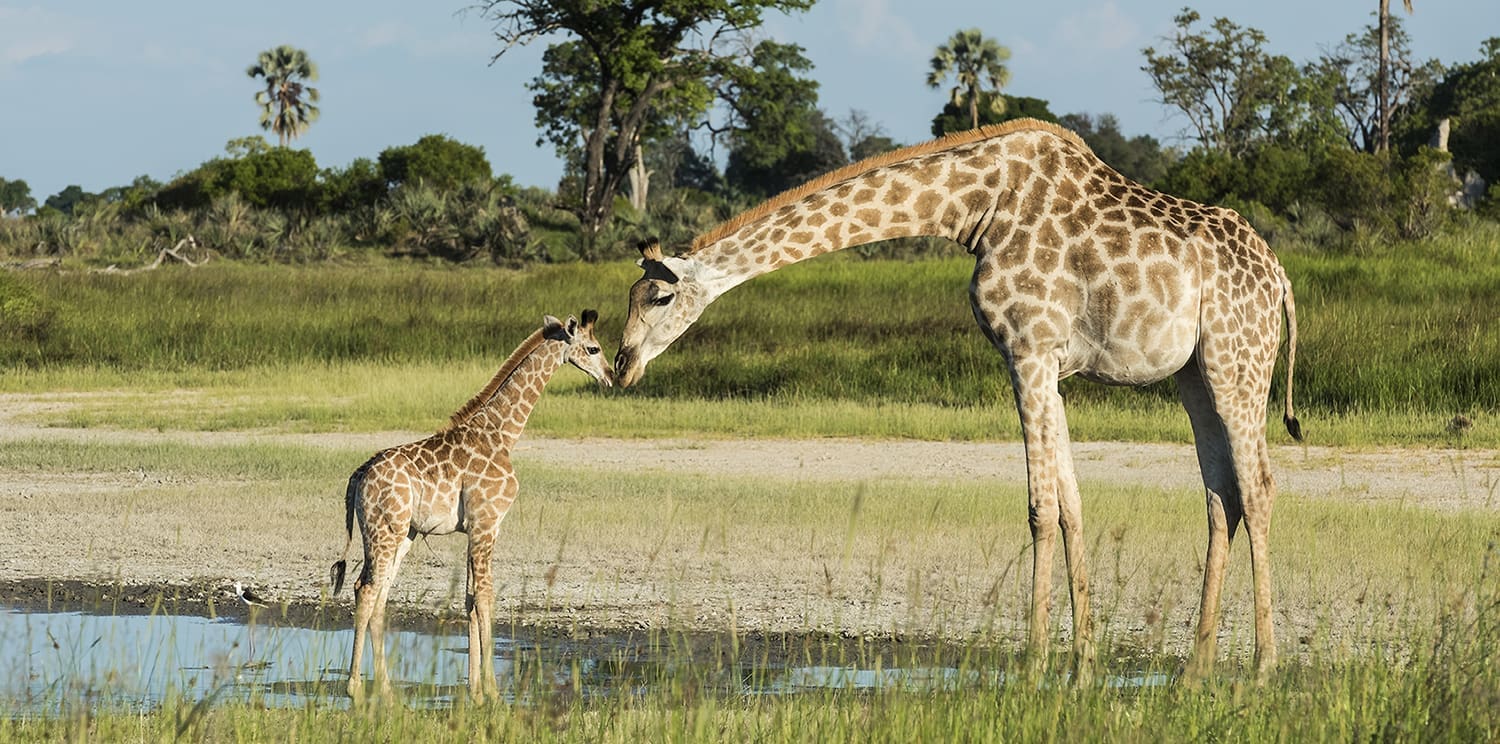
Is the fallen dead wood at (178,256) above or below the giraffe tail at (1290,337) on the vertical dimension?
above

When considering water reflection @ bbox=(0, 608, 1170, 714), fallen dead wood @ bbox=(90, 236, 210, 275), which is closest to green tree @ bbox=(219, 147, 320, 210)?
fallen dead wood @ bbox=(90, 236, 210, 275)

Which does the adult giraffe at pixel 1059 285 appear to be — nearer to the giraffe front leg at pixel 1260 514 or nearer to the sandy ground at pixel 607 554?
the giraffe front leg at pixel 1260 514

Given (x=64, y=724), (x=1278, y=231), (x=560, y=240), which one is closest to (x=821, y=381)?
(x=64, y=724)

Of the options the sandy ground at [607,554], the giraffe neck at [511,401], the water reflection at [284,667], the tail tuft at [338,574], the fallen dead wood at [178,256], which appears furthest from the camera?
the fallen dead wood at [178,256]

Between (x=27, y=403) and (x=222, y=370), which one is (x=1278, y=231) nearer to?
(x=222, y=370)

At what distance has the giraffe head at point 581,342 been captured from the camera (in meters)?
7.88

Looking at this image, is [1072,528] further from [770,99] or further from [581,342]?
[770,99]

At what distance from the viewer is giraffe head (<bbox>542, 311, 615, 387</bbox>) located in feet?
25.8

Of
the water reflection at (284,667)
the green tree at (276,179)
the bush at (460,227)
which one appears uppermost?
the green tree at (276,179)

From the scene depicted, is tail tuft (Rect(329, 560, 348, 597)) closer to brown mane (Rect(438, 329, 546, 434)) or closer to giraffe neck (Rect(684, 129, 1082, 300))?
brown mane (Rect(438, 329, 546, 434))

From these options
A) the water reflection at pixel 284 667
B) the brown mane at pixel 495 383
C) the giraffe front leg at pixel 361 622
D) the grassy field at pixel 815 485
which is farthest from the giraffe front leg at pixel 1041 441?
the giraffe front leg at pixel 361 622

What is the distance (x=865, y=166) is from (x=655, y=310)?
3.58ft

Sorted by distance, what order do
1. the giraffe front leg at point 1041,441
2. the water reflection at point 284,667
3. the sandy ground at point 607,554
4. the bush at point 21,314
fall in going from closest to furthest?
1. the water reflection at point 284,667
2. the giraffe front leg at point 1041,441
3. the sandy ground at point 607,554
4. the bush at point 21,314

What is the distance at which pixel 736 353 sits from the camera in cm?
2267
